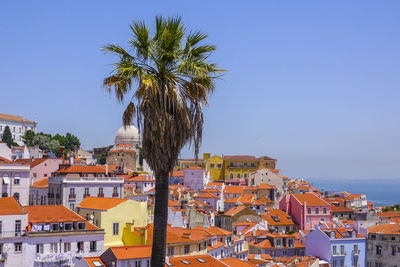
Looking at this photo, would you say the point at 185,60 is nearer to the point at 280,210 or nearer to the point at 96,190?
the point at 96,190

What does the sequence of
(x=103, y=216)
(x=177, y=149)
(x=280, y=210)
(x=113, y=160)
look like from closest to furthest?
(x=177, y=149) < (x=103, y=216) < (x=280, y=210) < (x=113, y=160)

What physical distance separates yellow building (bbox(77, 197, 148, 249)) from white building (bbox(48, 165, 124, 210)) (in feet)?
38.2

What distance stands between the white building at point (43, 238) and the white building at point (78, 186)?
15392 millimetres

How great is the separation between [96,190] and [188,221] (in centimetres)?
1670

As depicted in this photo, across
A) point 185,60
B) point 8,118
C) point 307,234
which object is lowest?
point 307,234

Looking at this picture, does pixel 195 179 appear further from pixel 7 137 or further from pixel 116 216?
pixel 116 216

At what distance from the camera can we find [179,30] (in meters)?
15.6

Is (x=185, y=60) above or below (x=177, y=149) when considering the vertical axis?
above

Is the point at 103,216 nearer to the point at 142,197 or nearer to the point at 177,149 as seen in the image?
the point at 142,197

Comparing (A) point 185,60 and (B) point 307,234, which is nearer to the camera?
(A) point 185,60

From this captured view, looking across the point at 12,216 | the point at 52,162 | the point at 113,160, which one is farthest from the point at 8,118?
the point at 12,216

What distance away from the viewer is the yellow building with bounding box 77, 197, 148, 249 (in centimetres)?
4888

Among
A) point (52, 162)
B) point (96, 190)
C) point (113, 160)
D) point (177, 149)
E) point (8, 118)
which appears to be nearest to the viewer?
point (177, 149)

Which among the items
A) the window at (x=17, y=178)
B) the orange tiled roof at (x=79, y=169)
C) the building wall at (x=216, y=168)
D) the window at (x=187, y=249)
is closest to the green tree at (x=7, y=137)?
the building wall at (x=216, y=168)
